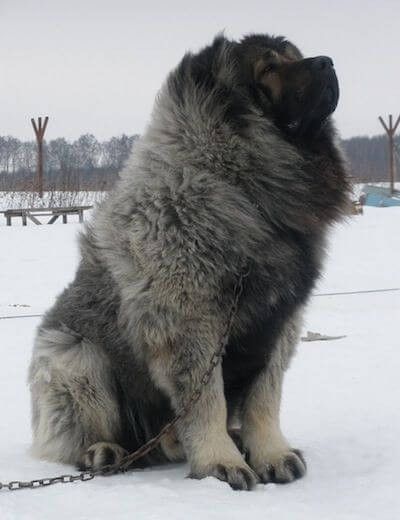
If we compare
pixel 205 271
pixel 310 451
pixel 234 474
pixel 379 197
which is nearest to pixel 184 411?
pixel 234 474

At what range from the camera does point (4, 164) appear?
66.4 m

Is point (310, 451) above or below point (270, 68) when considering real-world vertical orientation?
below

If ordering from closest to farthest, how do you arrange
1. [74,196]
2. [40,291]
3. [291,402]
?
[291,402], [40,291], [74,196]

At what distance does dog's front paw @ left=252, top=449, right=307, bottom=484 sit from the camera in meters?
3.04

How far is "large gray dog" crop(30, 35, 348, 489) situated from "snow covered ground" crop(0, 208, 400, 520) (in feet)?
0.56

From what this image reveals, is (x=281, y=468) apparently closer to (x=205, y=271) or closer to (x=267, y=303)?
(x=267, y=303)

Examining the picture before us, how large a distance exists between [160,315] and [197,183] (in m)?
0.54

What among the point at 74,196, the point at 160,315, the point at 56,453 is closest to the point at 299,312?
the point at 160,315

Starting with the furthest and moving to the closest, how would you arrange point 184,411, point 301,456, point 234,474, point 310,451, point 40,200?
point 40,200, point 310,451, point 301,456, point 184,411, point 234,474

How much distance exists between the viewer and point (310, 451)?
3453mm

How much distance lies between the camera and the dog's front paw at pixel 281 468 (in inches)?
120

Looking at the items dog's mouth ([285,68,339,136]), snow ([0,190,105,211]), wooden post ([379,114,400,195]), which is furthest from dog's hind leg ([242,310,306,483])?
wooden post ([379,114,400,195])

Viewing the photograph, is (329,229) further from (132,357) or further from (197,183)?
(132,357)

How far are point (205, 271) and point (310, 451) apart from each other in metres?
1.05
